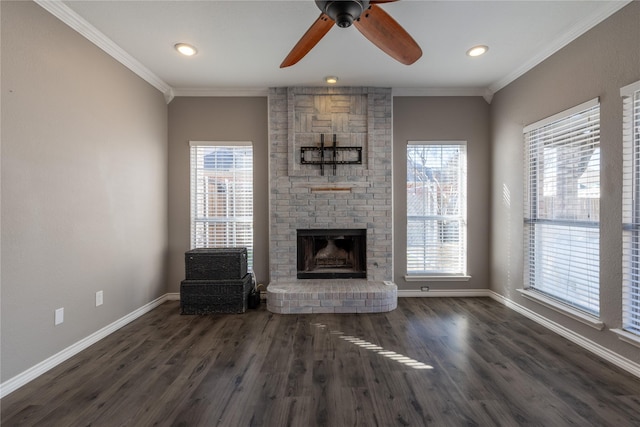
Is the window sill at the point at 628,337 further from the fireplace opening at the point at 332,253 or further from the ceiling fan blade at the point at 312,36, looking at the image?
the ceiling fan blade at the point at 312,36

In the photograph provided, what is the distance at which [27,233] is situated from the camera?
2.01m

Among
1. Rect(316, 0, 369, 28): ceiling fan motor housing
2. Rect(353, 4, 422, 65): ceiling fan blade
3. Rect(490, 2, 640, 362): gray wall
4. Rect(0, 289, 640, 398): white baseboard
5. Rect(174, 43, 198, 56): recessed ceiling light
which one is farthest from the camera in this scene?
Rect(174, 43, 198, 56): recessed ceiling light

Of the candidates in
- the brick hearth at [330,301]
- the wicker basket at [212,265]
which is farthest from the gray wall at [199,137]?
the brick hearth at [330,301]

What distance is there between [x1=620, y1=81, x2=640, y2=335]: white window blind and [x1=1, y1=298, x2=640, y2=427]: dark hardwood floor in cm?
46

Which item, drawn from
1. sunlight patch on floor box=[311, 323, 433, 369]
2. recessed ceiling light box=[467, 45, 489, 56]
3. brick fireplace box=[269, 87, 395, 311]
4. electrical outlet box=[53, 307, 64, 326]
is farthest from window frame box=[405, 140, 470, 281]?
electrical outlet box=[53, 307, 64, 326]

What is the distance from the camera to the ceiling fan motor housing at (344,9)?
1606 mm

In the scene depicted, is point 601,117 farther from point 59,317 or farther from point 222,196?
point 59,317

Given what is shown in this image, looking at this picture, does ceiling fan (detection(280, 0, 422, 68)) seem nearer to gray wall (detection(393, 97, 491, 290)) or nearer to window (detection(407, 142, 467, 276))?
gray wall (detection(393, 97, 491, 290))

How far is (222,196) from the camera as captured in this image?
13.0 feet

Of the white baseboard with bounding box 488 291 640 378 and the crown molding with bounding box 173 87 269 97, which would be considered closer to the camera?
the white baseboard with bounding box 488 291 640 378

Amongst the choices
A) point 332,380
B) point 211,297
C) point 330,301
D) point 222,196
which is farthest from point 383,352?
point 222,196

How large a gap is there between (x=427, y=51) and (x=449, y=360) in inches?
113

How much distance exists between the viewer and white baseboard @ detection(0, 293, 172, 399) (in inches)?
75.2

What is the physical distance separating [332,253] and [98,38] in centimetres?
336
